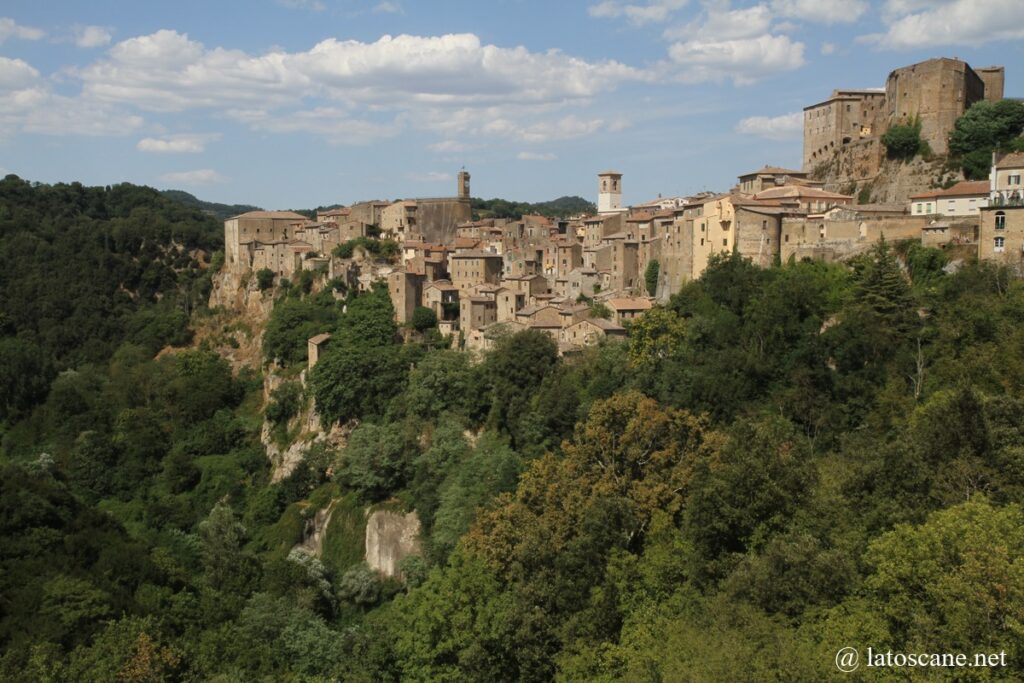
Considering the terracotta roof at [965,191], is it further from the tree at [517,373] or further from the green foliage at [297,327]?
the green foliage at [297,327]

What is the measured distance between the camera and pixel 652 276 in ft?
166

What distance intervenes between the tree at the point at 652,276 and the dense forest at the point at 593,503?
210 inches

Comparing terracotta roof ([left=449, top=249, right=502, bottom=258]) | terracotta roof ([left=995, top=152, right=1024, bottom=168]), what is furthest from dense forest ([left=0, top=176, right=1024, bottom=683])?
terracotta roof ([left=995, top=152, right=1024, bottom=168])

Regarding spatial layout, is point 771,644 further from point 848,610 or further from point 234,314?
point 234,314

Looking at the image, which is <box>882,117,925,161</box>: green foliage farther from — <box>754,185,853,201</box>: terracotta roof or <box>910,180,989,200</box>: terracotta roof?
<box>910,180,989,200</box>: terracotta roof

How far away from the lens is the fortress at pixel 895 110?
53469mm

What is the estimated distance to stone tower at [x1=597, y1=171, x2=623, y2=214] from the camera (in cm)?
7156

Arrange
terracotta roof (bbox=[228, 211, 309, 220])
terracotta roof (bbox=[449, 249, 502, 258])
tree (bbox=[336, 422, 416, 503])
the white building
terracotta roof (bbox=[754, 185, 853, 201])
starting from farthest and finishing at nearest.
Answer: terracotta roof (bbox=[228, 211, 309, 220])
terracotta roof (bbox=[449, 249, 502, 258])
terracotta roof (bbox=[754, 185, 853, 201])
tree (bbox=[336, 422, 416, 503])
the white building

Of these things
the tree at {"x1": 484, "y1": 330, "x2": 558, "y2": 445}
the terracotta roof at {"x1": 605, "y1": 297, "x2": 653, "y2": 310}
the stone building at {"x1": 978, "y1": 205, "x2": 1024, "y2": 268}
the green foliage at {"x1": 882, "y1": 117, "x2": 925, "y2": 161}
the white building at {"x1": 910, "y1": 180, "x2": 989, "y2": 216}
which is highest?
the green foliage at {"x1": 882, "y1": 117, "x2": 925, "y2": 161}

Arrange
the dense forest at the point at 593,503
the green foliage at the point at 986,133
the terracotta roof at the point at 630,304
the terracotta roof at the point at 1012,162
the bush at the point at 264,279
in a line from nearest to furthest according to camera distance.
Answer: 1. the dense forest at the point at 593,503
2. the terracotta roof at the point at 1012,162
3. the terracotta roof at the point at 630,304
4. the green foliage at the point at 986,133
5. the bush at the point at 264,279

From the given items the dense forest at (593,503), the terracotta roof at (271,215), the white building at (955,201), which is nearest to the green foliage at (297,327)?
the dense forest at (593,503)

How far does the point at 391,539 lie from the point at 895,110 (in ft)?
119

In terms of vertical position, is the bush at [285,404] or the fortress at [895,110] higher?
the fortress at [895,110]

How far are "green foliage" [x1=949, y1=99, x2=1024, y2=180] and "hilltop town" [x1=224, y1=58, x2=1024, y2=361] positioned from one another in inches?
66.6
